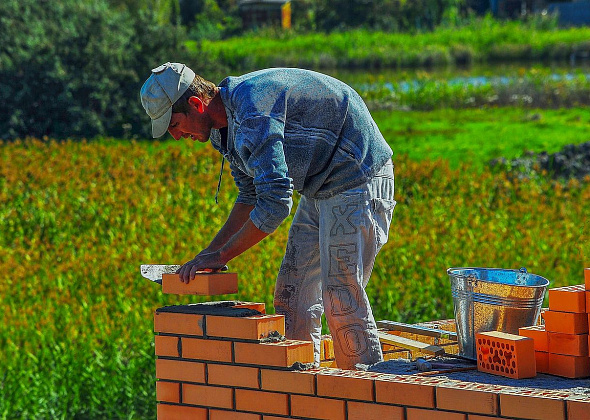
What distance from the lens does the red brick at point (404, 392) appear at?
138 inches

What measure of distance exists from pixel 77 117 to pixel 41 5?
10.1 ft

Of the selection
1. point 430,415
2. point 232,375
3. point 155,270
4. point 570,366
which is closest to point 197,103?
point 155,270

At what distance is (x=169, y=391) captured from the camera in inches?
159

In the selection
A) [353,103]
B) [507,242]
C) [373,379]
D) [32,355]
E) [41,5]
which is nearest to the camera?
[373,379]

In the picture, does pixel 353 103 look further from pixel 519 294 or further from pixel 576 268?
pixel 576 268

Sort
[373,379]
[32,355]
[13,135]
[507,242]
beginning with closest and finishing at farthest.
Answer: [373,379] → [32,355] → [507,242] → [13,135]

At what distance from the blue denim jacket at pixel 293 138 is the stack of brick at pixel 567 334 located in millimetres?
861

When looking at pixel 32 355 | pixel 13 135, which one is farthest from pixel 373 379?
pixel 13 135

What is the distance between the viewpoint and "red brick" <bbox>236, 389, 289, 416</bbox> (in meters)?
3.79

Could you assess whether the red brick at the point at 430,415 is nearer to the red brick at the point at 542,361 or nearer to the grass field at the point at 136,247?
the red brick at the point at 542,361

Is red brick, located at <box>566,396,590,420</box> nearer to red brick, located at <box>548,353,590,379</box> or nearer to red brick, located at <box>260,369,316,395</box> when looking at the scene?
red brick, located at <box>548,353,590,379</box>

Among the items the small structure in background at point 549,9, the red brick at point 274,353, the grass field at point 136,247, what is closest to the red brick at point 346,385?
the red brick at point 274,353

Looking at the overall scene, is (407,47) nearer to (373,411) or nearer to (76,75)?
(76,75)

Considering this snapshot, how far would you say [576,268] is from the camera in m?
7.81
